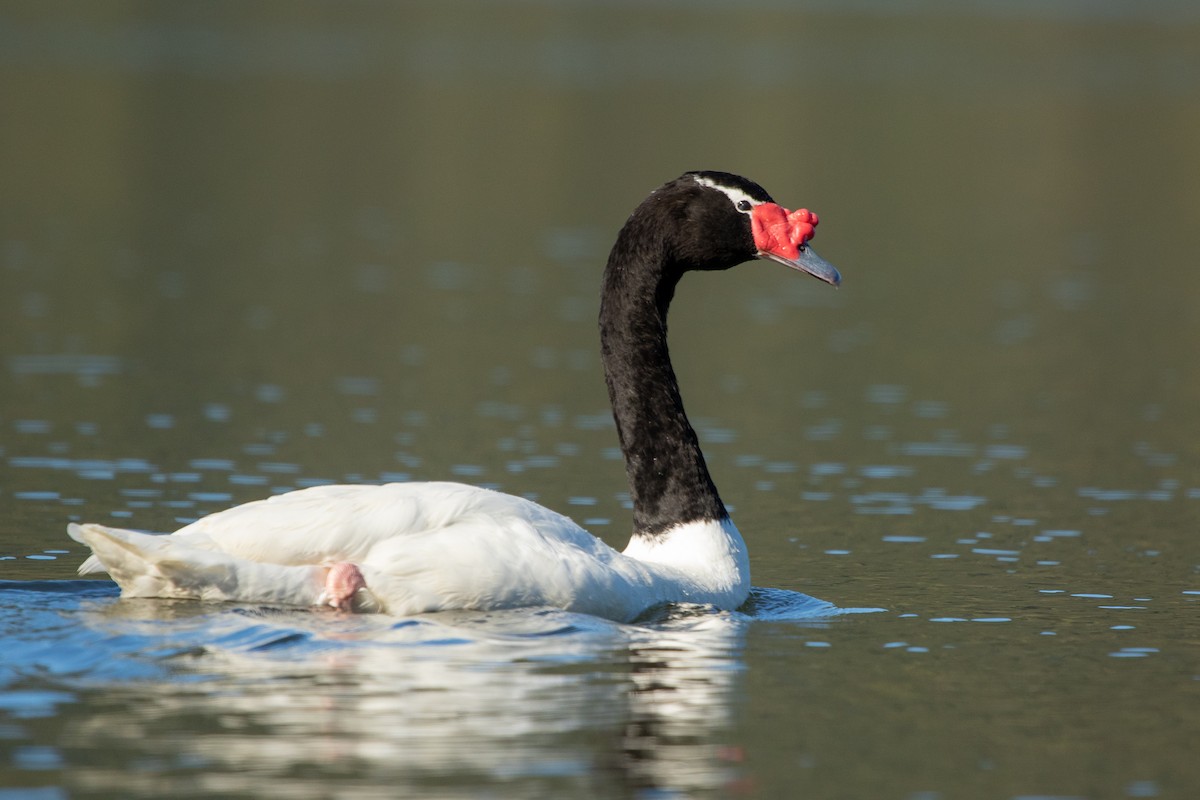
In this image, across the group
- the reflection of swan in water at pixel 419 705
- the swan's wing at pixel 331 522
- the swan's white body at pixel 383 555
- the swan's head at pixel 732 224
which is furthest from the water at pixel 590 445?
the swan's head at pixel 732 224

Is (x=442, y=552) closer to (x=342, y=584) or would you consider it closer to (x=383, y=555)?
(x=383, y=555)

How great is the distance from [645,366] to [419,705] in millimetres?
4471

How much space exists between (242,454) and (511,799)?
33.5ft

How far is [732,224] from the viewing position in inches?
539

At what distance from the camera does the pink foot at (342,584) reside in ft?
37.2

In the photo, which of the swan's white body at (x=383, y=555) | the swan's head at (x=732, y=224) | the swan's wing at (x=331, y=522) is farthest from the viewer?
the swan's head at (x=732, y=224)

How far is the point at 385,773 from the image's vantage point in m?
8.68

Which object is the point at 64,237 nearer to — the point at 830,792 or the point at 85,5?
the point at 830,792

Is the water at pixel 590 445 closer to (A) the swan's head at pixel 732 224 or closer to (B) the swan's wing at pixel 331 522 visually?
(B) the swan's wing at pixel 331 522

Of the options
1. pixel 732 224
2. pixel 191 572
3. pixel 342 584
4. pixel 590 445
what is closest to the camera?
pixel 191 572

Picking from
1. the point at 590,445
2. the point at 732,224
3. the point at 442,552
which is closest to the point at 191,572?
the point at 442,552

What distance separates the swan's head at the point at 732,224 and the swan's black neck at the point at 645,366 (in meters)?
0.13

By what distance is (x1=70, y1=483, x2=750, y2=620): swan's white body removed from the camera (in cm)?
1128

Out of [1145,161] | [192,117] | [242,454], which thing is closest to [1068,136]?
[1145,161]
